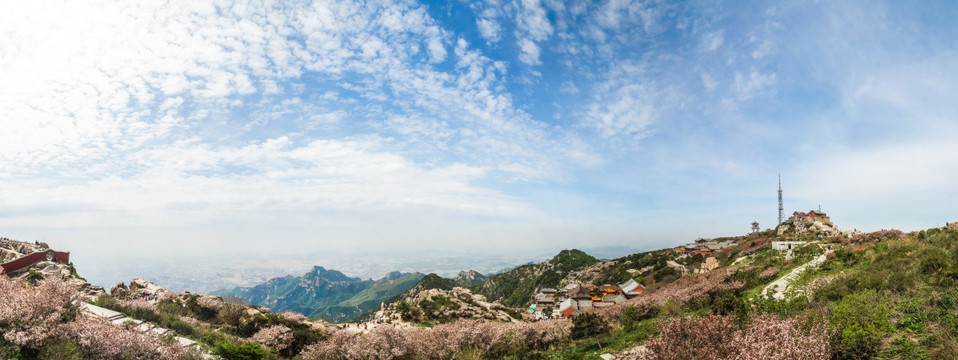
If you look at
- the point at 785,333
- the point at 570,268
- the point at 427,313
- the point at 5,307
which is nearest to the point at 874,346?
the point at 785,333

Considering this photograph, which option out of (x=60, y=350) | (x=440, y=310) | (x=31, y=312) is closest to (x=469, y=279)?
(x=440, y=310)

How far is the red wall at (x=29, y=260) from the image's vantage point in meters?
27.8

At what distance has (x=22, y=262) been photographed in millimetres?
29219

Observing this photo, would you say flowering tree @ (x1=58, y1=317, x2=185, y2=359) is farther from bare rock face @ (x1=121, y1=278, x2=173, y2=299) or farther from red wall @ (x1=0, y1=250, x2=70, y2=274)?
red wall @ (x1=0, y1=250, x2=70, y2=274)

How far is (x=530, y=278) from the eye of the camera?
129 m

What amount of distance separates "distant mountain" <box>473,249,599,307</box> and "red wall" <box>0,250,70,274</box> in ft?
286

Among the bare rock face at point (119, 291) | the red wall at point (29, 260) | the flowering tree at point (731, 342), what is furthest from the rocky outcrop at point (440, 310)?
the flowering tree at point (731, 342)

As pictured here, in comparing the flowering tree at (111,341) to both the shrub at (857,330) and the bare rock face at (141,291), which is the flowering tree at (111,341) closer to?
the shrub at (857,330)

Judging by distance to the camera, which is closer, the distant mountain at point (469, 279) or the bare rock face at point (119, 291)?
the bare rock face at point (119, 291)

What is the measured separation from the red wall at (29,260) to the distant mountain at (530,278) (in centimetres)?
8726

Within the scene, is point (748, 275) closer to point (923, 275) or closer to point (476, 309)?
point (923, 275)

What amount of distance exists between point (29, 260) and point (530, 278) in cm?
11531

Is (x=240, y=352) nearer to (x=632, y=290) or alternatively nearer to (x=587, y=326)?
(x=587, y=326)

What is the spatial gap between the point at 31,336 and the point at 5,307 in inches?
46.6
